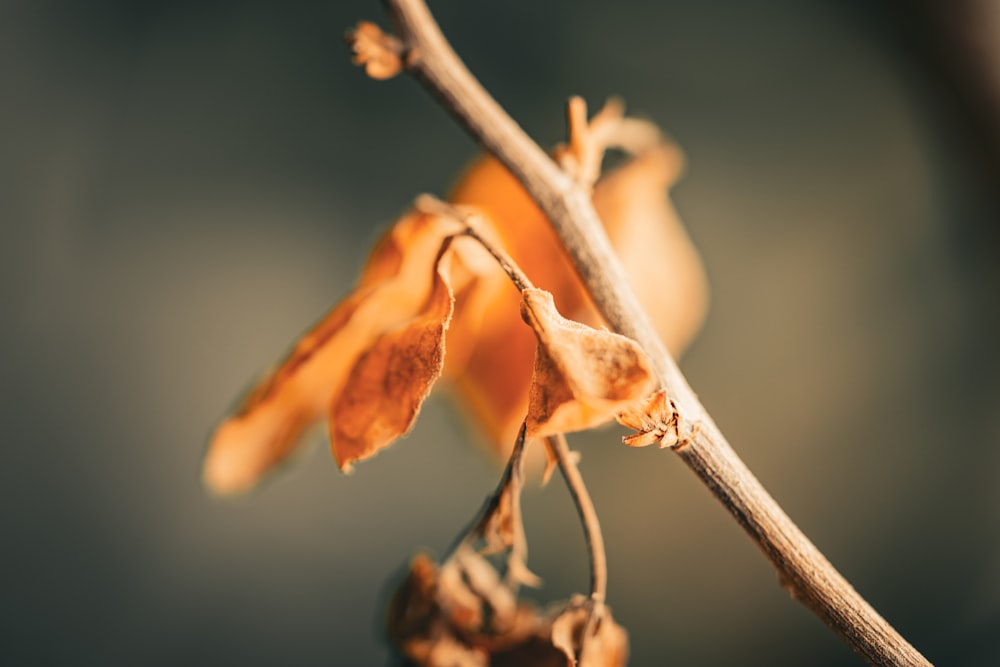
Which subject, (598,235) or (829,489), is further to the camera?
(829,489)

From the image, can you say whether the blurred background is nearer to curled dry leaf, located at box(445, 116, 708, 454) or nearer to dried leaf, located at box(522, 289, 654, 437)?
curled dry leaf, located at box(445, 116, 708, 454)

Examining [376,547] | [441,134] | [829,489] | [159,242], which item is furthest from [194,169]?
[829,489]

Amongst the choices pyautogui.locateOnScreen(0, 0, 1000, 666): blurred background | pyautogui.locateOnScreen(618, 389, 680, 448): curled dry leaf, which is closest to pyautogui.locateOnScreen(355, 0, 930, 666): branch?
pyautogui.locateOnScreen(618, 389, 680, 448): curled dry leaf

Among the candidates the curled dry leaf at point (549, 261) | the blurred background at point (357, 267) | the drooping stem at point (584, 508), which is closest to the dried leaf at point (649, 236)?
the curled dry leaf at point (549, 261)

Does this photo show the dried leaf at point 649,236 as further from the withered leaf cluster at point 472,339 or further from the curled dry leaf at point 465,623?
the curled dry leaf at point 465,623

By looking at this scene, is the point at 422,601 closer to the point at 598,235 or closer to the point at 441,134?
the point at 598,235

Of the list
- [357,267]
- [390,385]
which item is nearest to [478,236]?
[390,385]
